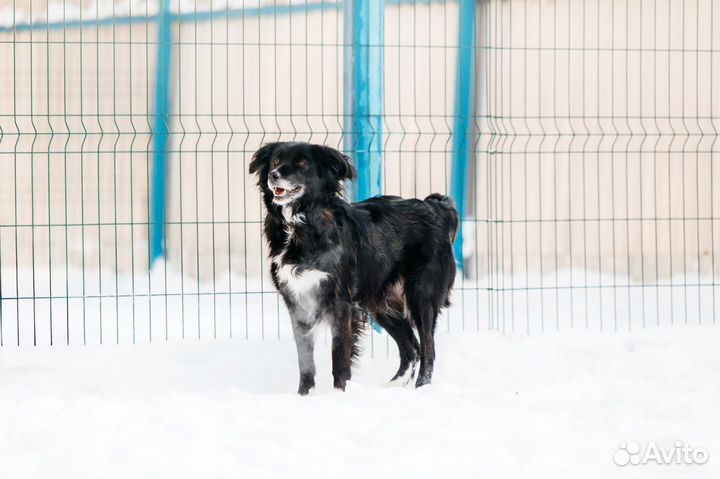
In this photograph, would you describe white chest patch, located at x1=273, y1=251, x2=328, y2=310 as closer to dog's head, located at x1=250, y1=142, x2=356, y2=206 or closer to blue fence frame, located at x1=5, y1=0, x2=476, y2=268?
dog's head, located at x1=250, y1=142, x2=356, y2=206

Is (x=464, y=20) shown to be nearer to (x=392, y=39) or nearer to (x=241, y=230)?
(x=392, y=39)

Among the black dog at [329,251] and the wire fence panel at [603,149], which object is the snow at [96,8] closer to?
the wire fence panel at [603,149]

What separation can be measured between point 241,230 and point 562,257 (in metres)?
2.38

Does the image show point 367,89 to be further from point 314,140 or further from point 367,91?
point 314,140

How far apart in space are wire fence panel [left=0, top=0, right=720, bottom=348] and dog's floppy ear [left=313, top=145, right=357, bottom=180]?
6.93 feet

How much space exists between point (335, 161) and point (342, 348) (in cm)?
82

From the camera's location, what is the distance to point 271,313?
601 cm

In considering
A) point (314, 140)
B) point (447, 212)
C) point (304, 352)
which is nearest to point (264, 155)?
point (304, 352)

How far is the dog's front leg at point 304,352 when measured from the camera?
4.17 meters

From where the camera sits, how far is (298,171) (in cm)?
408

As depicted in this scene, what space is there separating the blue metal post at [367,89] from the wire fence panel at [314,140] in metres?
0.85

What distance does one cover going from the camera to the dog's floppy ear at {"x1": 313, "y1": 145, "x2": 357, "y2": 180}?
13.6 feet

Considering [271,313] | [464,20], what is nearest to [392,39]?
[464,20]

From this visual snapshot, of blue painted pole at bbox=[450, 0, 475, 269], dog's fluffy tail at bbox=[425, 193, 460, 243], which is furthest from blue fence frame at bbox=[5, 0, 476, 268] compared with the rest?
dog's fluffy tail at bbox=[425, 193, 460, 243]
